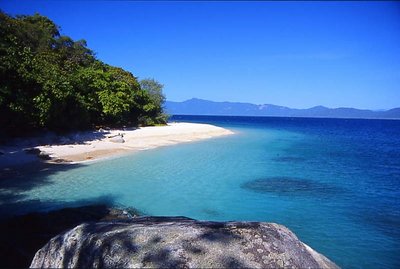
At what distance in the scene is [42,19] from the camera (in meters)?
53.4

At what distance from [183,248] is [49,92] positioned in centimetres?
2385

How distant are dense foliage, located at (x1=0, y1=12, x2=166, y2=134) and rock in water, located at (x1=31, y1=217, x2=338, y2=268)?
1928 centimetres

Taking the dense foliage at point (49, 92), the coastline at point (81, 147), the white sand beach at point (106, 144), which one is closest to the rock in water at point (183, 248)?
the coastline at point (81, 147)

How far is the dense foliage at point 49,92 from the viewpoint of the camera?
21.2 metres

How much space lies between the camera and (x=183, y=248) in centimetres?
341

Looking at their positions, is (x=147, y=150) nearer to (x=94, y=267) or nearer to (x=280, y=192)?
(x=280, y=192)

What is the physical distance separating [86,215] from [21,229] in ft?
6.70

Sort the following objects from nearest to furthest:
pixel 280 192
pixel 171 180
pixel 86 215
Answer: pixel 86 215, pixel 280 192, pixel 171 180

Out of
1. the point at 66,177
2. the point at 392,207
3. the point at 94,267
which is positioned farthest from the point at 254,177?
the point at 94,267

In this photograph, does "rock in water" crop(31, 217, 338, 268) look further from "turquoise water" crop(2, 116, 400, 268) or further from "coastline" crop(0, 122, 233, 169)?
"coastline" crop(0, 122, 233, 169)

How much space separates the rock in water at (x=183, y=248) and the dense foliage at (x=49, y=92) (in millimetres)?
19285

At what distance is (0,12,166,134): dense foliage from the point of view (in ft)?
69.4

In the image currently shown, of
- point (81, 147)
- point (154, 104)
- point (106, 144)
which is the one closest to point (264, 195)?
point (81, 147)

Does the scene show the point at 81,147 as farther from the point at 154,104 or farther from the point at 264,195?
the point at 154,104
